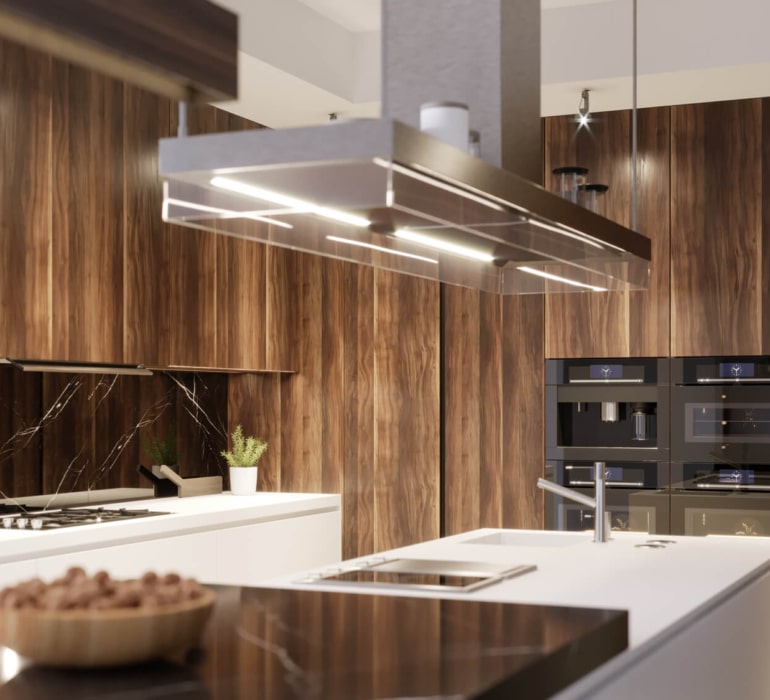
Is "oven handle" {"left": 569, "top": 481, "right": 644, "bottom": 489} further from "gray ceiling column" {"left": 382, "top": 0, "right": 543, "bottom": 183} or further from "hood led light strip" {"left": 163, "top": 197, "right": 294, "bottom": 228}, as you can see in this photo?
"hood led light strip" {"left": 163, "top": 197, "right": 294, "bottom": 228}

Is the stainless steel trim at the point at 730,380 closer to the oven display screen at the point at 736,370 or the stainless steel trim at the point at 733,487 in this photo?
the oven display screen at the point at 736,370

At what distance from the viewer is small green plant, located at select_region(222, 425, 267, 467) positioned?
5.30 m

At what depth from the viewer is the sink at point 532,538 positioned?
12.3ft

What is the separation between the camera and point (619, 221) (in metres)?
4.91

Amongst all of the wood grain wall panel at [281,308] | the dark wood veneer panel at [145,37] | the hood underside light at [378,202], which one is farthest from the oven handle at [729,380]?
the dark wood veneer panel at [145,37]

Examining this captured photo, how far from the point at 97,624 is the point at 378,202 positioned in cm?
102

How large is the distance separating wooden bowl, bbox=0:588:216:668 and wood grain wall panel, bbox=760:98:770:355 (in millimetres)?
3571

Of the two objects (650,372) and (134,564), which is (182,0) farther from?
(650,372)

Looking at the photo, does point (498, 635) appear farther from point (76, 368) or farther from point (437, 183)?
point (76, 368)

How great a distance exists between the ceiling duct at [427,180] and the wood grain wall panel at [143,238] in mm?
1521

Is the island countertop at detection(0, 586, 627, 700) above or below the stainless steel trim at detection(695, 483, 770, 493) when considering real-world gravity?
below

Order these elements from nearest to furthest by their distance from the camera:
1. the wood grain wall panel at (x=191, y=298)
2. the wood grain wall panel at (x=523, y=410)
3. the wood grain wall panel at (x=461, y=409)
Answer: the wood grain wall panel at (x=191, y=298) < the wood grain wall panel at (x=523, y=410) < the wood grain wall panel at (x=461, y=409)

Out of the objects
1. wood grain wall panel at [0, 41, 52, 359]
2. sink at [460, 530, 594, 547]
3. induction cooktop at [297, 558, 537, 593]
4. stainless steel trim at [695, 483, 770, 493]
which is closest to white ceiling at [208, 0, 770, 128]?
wood grain wall panel at [0, 41, 52, 359]

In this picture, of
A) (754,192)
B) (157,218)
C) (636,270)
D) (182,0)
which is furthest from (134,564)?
(754,192)
